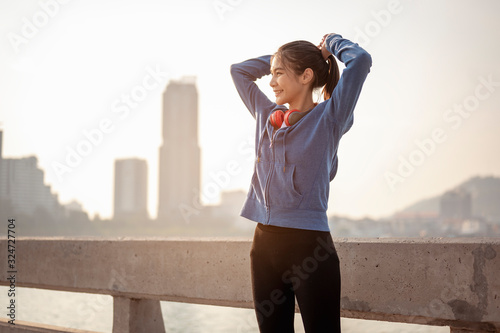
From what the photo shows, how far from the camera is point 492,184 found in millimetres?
154625

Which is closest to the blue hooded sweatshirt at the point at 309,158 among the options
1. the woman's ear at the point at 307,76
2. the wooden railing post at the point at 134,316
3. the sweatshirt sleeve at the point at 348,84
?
the sweatshirt sleeve at the point at 348,84

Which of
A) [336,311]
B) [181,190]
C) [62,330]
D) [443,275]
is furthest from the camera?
[181,190]

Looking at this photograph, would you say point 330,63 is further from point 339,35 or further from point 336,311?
point 336,311

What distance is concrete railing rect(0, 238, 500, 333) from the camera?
2146 millimetres

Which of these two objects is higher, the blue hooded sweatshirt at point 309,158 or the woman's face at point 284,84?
the woman's face at point 284,84

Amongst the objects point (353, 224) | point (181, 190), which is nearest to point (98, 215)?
point (181, 190)

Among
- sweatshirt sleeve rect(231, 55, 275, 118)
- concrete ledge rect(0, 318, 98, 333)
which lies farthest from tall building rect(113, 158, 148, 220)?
sweatshirt sleeve rect(231, 55, 275, 118)

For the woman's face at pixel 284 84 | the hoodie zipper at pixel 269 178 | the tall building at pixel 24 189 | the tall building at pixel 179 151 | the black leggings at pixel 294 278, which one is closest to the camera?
the black leggings at pixel 294 278

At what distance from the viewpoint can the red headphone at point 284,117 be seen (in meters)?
2.00

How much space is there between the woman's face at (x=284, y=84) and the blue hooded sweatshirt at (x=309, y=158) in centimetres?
14

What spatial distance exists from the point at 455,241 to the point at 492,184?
17080 centimetres

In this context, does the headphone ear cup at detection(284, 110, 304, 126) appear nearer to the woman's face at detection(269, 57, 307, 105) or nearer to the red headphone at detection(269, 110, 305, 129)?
the red headphone at detection(269, 110, 305, 129)

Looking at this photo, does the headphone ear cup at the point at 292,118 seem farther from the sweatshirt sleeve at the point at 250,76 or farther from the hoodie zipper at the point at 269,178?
the sweatshirt sleeve at the point at 250,76

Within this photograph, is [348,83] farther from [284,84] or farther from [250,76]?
[250,76]
